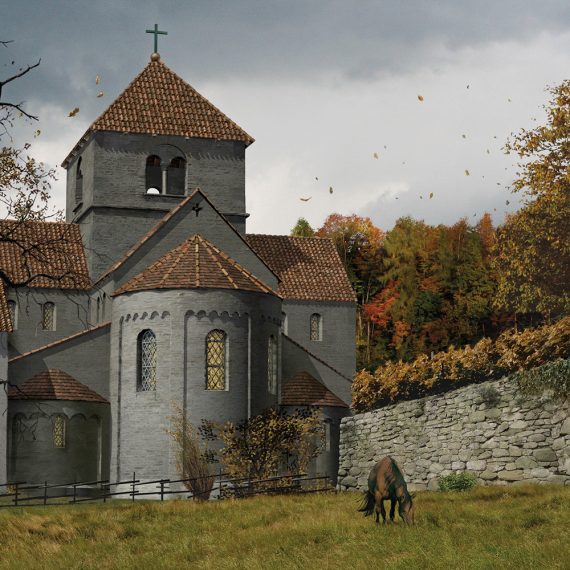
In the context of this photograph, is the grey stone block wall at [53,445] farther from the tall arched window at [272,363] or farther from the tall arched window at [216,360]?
the tall arched window at [272,363]

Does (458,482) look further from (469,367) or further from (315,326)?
(315,326)

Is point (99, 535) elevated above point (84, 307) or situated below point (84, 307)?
below

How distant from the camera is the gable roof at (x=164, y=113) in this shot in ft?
153

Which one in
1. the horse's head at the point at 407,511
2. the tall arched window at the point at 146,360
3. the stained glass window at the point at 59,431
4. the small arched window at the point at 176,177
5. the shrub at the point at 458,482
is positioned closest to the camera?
the horse's head at the point at 407,511

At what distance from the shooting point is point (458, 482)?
28.0m

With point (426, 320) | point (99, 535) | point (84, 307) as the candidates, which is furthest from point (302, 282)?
point (99, 535)

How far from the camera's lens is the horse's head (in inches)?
828

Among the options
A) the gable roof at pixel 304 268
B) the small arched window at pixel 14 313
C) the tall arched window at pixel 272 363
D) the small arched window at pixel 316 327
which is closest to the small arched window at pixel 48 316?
the small arched window at pixel 14 313

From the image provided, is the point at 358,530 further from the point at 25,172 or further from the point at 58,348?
the point at 58,348

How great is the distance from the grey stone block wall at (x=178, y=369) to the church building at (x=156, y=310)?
5cm

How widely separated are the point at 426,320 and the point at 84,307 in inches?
1290

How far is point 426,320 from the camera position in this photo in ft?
245

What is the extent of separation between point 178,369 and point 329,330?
15.3 m

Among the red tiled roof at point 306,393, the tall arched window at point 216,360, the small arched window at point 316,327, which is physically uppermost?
the small arched window at point 316,327
